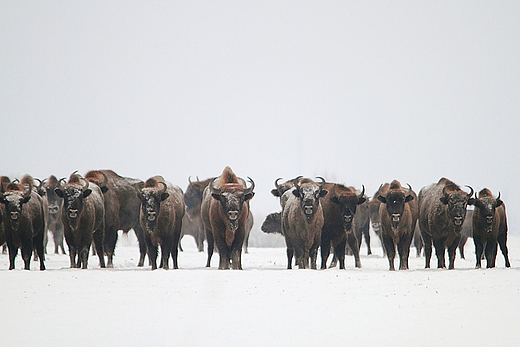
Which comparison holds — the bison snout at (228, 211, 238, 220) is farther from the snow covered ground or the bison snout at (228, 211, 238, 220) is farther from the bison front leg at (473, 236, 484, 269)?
the bison front leg at (473, 236, 484, 269)

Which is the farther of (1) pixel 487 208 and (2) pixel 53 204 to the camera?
(2) pixel 53 204

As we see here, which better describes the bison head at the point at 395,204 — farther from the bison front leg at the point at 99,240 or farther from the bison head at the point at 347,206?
the bison front leg at the point at 99,240

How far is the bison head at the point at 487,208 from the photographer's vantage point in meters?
18.6

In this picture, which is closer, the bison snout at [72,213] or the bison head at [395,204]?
the bison snout at [72,213]

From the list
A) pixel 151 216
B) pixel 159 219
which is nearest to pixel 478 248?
pixel 159 219

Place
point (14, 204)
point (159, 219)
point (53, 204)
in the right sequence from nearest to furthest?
point (14, 204), point (159, 219), point (53, 204)

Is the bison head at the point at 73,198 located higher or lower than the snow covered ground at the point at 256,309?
higher

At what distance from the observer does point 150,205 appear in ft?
59.7

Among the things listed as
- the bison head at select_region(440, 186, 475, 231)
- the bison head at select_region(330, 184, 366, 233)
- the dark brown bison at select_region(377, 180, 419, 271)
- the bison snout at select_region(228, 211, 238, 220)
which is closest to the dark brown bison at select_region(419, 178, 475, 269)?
the bison head at select_region(440, 186, 475, 231)

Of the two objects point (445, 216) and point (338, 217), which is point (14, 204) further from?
point (445, 216)

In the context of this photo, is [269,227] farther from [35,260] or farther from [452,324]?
[452,324]

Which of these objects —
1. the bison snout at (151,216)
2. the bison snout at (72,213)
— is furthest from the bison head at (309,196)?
the bison snout at (72,213)

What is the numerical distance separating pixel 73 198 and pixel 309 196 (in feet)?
20.2

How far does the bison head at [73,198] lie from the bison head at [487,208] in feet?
34.5
